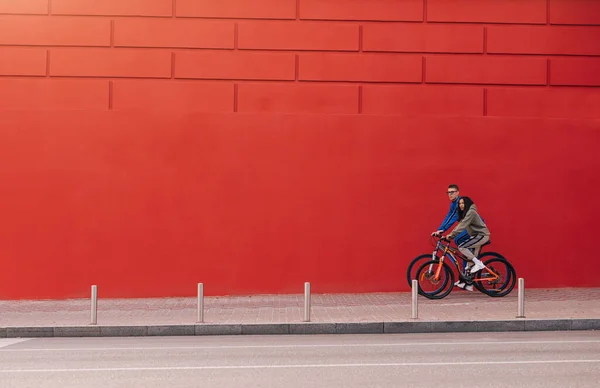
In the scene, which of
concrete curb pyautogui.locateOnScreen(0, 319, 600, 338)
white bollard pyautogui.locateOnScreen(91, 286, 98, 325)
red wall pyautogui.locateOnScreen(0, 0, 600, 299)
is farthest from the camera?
red wall pyautogui.locateOnScreen(0, 0, 600, 299)

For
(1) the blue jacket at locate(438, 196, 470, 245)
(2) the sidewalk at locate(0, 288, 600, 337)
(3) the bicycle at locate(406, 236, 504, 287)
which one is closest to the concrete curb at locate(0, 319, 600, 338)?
(2) the sidewalk at locate(0, 288, 600, 337)

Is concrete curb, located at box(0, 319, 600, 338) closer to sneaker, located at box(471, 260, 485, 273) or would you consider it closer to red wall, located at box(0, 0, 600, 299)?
sneaker, located at box(471, 260, 485, 273)

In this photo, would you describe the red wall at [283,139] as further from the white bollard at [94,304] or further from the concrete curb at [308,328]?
the concrete curb at [308,328]

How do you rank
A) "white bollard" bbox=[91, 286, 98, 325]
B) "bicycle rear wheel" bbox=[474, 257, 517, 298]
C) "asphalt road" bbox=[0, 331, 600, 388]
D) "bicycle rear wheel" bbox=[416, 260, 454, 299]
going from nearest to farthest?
"asphalt road" bbox=[0, 331, 600, 388] < "white bollard" bbox=[91, 286, 98, 325] < "bicycle rear wheel" bbox=[416, 260, 454, 299] < "bicycle rear wheel" bbox=[474, 257, 517, 298]

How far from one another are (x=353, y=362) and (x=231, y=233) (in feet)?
22.1

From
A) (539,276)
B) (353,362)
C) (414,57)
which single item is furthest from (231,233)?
(353,362)

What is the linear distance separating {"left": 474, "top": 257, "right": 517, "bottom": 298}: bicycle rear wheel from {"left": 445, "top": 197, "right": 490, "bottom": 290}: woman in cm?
20

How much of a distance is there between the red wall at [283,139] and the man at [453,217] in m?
0.63

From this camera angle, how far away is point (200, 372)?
308 inches

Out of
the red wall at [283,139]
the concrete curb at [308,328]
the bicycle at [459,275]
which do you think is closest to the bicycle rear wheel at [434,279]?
the bicycle at [459,275]

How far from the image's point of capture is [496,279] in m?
14.3

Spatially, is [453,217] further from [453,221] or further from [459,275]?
[459,275]

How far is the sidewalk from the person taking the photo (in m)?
11.1

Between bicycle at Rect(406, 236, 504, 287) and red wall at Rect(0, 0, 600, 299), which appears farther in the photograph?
red wall at Rect(0, 0, 600, 299)
